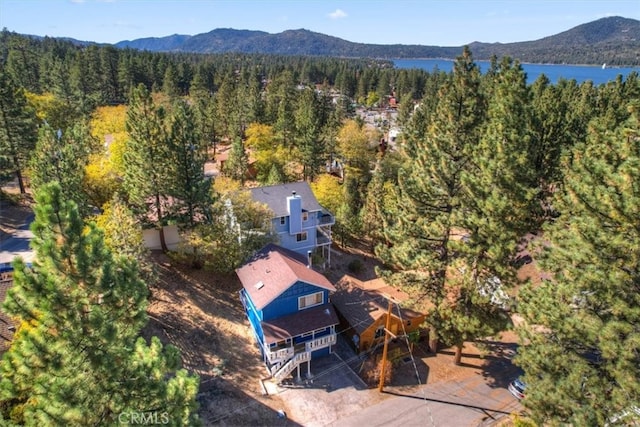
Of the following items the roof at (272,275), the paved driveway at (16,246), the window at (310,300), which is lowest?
the window at (310,300)

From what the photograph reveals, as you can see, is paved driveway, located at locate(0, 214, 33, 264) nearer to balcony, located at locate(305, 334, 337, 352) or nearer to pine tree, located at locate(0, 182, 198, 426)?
balcony, located at locate(305, 334, 337, 352)

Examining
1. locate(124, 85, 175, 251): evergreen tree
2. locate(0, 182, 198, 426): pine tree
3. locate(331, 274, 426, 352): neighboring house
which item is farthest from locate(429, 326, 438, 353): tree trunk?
locate(124, 85, 175, 251): evergreen tree

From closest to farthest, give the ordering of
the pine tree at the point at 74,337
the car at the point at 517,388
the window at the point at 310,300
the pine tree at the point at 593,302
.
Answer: the pine tree at the point at 74,337 < the pine tree at the point at 593,302 < the car at the point at 517,388 < the window at the point at 310,300

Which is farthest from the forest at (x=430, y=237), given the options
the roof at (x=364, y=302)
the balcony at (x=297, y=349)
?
the balcony at (x=297, y=349)

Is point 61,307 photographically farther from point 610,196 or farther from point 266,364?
point 610,196

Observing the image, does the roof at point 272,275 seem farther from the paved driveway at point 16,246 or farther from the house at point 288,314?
the paved driveway at point 16,246

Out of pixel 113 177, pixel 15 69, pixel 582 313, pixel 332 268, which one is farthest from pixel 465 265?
pixel 15 69
